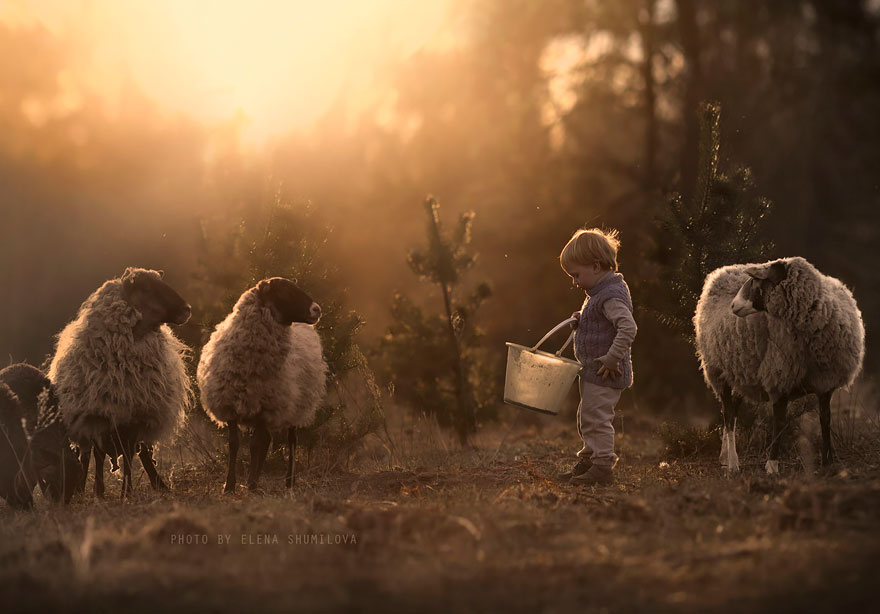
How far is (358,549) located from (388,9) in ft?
72.9

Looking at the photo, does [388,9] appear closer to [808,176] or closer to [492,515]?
[808,176]

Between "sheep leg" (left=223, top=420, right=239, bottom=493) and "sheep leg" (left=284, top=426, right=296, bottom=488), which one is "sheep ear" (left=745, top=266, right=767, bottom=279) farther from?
"sheep leg" (left=223, top=420, right=239, bottom=493)

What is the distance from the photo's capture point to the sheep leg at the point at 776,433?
7.26 metres

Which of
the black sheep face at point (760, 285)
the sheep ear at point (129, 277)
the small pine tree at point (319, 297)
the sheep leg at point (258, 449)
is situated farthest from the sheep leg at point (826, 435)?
the sheep ear at point (129, 277)

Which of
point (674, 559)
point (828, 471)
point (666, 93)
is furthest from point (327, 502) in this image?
point (666, 93)

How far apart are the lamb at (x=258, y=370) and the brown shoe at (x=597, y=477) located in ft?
8.93

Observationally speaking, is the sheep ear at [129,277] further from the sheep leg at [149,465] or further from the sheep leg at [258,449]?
the sheep leg at [258,449]

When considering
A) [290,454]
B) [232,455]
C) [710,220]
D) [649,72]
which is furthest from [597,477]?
[649,72]

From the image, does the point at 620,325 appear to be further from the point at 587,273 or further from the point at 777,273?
the point at 777,273

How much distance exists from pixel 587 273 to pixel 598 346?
0.65 metres

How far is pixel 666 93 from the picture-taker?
21.1 m

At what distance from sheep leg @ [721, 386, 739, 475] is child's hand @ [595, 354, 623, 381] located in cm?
156

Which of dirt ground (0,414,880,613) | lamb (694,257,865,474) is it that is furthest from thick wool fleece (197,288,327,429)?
lamb (694,257,865,474)

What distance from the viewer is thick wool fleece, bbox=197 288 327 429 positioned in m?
7.68
